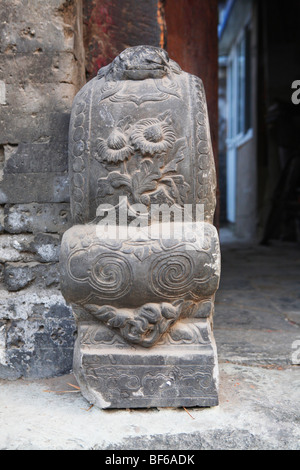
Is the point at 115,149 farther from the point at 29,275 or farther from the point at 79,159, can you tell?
the point at 29,275

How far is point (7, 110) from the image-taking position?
2.12 m

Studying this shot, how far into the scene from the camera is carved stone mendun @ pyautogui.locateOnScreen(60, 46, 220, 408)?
67.6 inches

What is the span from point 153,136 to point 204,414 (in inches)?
39.8

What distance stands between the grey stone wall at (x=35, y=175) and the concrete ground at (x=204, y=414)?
189 millimetres

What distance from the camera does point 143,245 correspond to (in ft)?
5.65

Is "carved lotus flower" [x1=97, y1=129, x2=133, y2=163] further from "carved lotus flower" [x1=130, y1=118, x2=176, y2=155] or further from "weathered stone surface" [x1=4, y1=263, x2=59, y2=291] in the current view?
"weathered stone surface" [x1=4, y1=263, x2=59, y2=291]

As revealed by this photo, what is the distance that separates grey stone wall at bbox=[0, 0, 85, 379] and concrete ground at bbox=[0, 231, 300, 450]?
189 mm

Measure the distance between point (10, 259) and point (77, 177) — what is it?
0.60m

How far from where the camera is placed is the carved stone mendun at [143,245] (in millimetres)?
1717

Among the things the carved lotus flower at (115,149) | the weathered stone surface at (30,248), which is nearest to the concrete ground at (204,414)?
the weathered stone surface at (30,248)

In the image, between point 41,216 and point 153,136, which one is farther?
point 41,216

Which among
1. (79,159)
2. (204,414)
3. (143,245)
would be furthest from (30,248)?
(204,414)

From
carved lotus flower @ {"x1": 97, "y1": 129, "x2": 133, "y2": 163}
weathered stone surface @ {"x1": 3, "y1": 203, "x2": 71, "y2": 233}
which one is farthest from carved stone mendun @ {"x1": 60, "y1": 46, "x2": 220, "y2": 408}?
weathered stone surface @ {"x1": 3, "y1": 203, "x2": 71, "y2": 233}

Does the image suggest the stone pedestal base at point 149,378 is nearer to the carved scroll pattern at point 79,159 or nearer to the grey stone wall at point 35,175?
the grey stone wall at point 35,175
